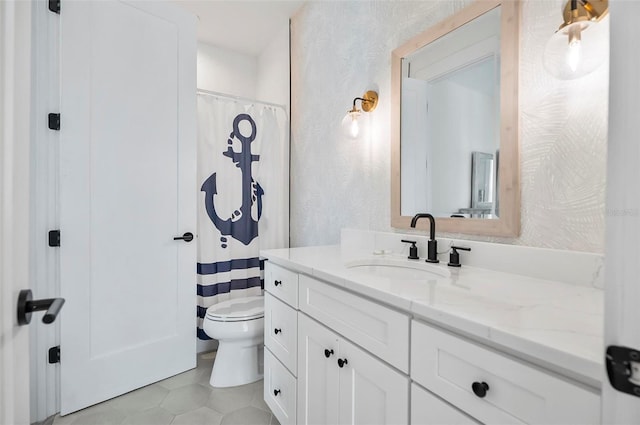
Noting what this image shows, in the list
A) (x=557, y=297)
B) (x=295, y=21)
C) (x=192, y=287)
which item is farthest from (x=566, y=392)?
(x=295, y=21)

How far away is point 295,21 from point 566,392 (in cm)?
282

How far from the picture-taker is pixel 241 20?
2.65 m

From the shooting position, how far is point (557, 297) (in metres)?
0.80

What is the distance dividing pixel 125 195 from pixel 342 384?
1.62 meters

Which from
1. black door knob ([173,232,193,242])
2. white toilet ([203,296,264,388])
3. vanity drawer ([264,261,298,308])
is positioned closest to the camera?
vanity drawer ([264,261,298,308])

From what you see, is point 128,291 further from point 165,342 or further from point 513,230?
point 513,230

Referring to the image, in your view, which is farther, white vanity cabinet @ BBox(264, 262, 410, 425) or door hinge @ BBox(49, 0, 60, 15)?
door hinge @ BBox(49, 0, 60, 15)

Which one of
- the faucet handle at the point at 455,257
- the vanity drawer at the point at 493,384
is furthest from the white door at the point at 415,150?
the vanity drawer at the point at 493,384

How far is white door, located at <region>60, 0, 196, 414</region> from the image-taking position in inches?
66.6

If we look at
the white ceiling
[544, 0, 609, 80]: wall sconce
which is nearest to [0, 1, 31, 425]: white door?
[544, 0, 609, 80]: wall sconce

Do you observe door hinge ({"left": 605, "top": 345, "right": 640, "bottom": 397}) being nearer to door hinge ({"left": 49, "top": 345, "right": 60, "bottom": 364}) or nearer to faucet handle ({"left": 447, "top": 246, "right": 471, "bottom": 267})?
faucet handle ({"left": 447, "top": 246, "right": 471, "bottom": 267})

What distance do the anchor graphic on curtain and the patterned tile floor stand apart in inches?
37.3

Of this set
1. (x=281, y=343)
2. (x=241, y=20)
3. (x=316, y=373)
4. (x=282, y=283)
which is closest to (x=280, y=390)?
(x=281, y=343)

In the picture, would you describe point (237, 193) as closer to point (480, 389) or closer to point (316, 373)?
point (316, 373)
